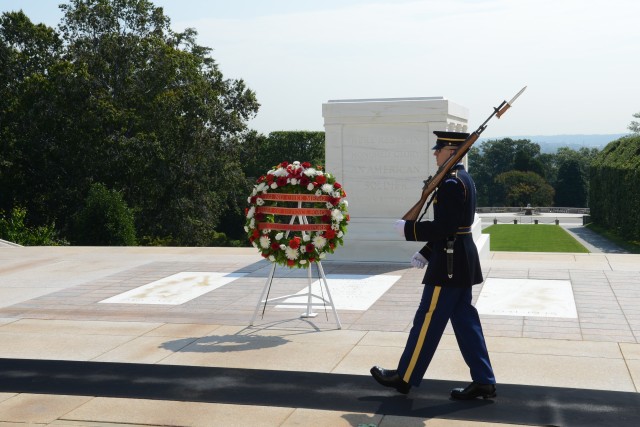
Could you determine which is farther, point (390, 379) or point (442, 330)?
point (390, 379)

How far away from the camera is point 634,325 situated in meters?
8.04

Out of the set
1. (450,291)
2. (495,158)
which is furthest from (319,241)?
(495,158)

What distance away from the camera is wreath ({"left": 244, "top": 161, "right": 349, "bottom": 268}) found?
7918 millimetres

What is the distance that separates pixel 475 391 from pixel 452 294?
0.65 meters

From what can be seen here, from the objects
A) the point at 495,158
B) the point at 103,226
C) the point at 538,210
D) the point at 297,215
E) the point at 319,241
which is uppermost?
the point at 495,158

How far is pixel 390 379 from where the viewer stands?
577 centimetres

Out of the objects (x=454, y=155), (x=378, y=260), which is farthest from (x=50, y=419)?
(x=378, y=260)

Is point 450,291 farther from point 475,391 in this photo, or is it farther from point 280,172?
point 280,172

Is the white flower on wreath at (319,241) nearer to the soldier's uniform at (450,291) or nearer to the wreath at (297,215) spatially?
the wreath at (297,215)

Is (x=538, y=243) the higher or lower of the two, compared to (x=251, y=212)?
lower

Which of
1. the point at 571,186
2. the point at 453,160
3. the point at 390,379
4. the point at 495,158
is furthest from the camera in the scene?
the point at 495,158

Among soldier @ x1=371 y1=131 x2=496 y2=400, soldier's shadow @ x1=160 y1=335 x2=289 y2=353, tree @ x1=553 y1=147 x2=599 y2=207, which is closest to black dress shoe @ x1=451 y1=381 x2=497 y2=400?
soldier @ x1=371 y1=131 x2=496 y2=400

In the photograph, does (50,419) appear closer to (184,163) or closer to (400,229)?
(400,229)

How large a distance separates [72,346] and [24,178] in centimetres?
2543
